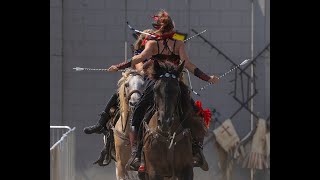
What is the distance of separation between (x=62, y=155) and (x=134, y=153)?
1.64 m

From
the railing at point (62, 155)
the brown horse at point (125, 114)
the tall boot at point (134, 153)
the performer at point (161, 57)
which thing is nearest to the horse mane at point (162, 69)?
the performer at point (161, 57)

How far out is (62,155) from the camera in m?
12.8

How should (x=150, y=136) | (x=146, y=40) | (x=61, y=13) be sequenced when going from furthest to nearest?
(x=61, y=13) < (x=146, y=40) < (x=150, y=136)

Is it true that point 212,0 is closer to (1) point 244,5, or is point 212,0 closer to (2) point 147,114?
(1) point 244,5

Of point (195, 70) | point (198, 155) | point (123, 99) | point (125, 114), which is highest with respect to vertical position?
point (195, 70)

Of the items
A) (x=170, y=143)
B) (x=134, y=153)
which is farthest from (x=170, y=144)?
(x=134, y=153)

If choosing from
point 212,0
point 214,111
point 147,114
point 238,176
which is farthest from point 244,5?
point 147,114

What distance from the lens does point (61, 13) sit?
53.7ft

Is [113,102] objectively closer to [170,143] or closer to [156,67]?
[170,143]

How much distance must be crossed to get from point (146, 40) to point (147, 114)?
4.50ft

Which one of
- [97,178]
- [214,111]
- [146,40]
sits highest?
[146,40]

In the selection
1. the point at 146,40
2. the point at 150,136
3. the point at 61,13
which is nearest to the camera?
the point at 150,136

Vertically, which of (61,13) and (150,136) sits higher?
(61,13)

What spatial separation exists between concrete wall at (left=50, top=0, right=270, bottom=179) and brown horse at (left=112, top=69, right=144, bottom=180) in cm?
371
